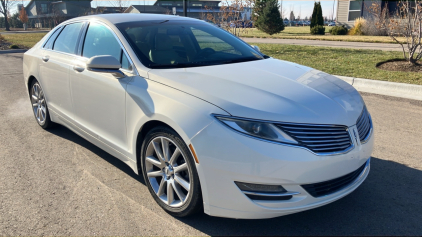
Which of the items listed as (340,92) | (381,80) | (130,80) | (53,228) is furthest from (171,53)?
(381,80)

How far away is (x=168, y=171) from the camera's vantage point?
303cm

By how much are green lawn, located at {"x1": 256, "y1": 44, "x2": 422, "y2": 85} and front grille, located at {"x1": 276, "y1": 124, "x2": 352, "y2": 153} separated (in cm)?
631

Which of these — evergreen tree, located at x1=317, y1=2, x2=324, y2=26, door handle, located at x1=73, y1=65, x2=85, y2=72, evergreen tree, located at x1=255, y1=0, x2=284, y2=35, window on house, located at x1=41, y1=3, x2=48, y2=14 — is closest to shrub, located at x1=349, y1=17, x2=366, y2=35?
evergreen tree, located at x1=317, y1=2, x2=324, y2=26

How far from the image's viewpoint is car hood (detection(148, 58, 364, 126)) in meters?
2.60

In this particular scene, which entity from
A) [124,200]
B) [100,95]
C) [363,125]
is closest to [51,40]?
[100,95]

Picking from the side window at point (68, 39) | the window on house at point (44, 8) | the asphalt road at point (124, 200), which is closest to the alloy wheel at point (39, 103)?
the asphalt road at point (124, 200)

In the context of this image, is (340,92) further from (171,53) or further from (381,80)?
(381,80)

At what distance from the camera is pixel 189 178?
2.77m

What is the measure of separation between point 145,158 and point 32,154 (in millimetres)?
2100

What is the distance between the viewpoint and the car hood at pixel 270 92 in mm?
2596

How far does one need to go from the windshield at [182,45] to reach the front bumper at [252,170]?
1.22 meters

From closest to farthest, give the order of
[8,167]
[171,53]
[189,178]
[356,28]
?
1. [189,178]
2. [171,53]
3. [8,167]
4. [356,28]

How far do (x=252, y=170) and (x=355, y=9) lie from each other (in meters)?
33.8

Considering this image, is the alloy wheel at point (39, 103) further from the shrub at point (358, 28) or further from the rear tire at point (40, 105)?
the shrub at point (358, 28)
